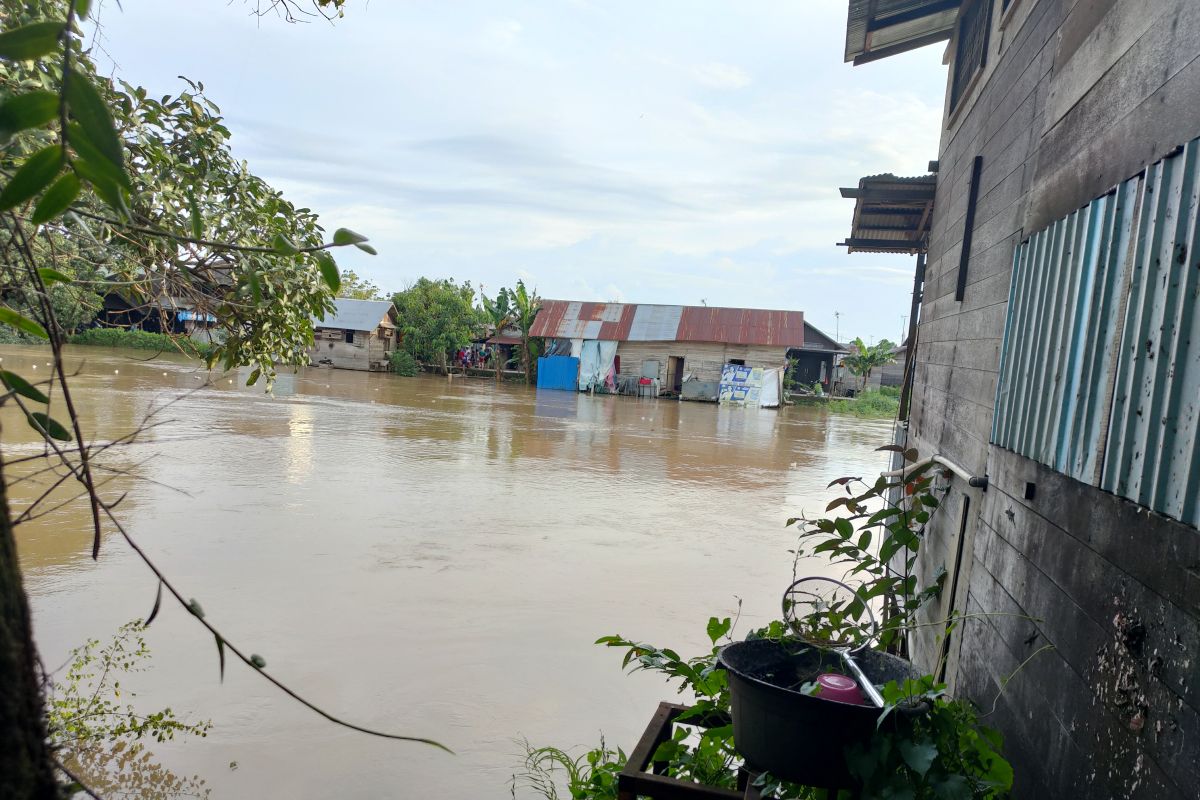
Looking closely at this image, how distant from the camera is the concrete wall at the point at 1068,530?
6.17 ft

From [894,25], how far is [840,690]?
7.13m

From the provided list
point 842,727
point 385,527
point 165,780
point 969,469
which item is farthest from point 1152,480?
point 385,527

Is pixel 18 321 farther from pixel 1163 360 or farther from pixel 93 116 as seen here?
pixel 1163 360

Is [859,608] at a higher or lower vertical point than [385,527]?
higher

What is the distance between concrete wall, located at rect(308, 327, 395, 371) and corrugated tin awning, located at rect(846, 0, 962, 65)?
3663 centimetres

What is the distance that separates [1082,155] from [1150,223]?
37.0 inches

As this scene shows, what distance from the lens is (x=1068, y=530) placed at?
2.56 meters

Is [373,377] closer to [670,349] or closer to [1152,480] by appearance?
[670,349]

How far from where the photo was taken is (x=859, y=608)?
11.5ft

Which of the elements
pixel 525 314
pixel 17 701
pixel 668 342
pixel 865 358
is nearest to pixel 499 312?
pixel 525 314

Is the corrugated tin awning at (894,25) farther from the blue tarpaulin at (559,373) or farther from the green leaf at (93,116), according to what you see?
the blue tarpaulin at (559,373)

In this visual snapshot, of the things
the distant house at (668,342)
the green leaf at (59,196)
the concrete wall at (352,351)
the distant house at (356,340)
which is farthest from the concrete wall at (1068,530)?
the concrete wall at (352,351)

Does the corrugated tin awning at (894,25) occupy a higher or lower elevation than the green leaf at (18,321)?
higher

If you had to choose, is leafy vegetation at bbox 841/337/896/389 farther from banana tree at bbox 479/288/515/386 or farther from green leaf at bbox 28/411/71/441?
green leaf at bbox 28/411/71/441
